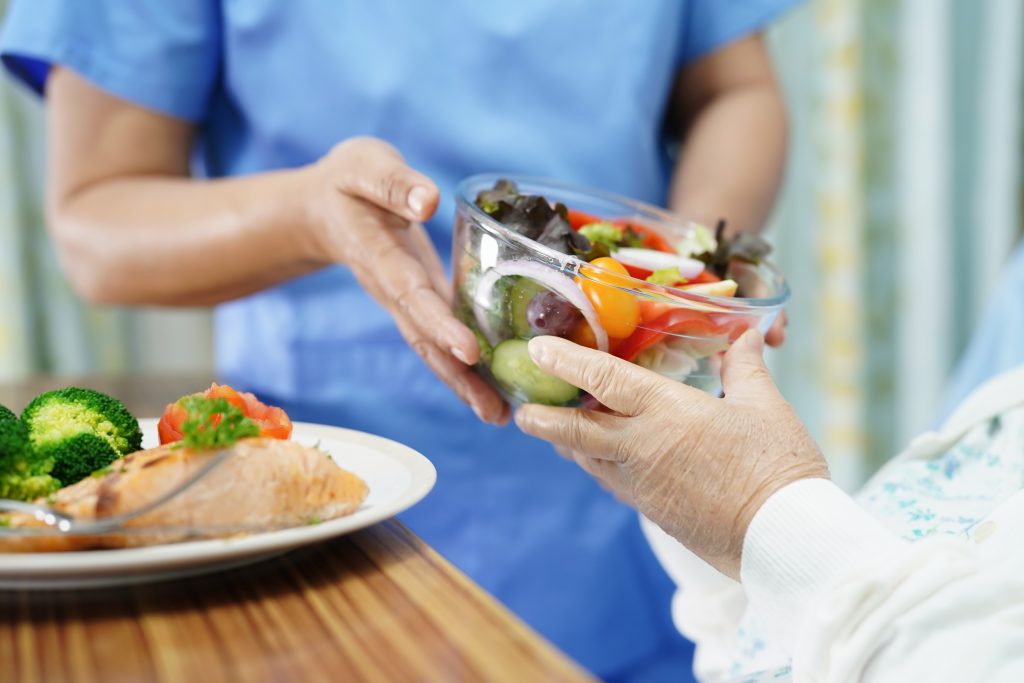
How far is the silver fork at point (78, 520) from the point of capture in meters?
0.46

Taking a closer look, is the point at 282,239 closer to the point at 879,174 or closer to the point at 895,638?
the point at 895,638

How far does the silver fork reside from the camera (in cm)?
46

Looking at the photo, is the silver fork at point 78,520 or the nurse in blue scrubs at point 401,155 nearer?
the silver fork at point 78,520

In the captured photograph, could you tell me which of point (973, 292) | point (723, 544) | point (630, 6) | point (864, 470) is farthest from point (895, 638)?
point (973, 292)

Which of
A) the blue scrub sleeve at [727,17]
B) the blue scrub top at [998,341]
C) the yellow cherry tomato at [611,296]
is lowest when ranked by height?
the blue scrub top at [998,341]

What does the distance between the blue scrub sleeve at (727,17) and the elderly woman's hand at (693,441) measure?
778 millimetres

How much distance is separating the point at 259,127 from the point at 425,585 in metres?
0.87

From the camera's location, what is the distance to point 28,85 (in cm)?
125

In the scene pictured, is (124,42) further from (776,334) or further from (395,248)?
(776,334)

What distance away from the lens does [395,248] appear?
0.87m

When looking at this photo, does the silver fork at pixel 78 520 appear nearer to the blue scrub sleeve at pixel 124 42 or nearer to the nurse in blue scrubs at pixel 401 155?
the nurse in blue scrubs at pixel 401 155

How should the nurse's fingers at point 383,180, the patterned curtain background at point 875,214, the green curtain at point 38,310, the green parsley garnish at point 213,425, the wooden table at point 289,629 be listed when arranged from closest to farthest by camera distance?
1. the wooden table at point 289,629
2. the green parsley garnish at point 213,425
3. the nurse's fingers at point 383,180
4. the green curtain at point 38,310
5. the patterned curtain background at point 875,214

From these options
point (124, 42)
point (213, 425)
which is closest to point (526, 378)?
point (213, 425)

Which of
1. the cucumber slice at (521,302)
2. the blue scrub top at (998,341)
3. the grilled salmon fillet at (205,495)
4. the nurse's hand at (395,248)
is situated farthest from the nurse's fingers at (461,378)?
the blue scrub top at (998,341)
